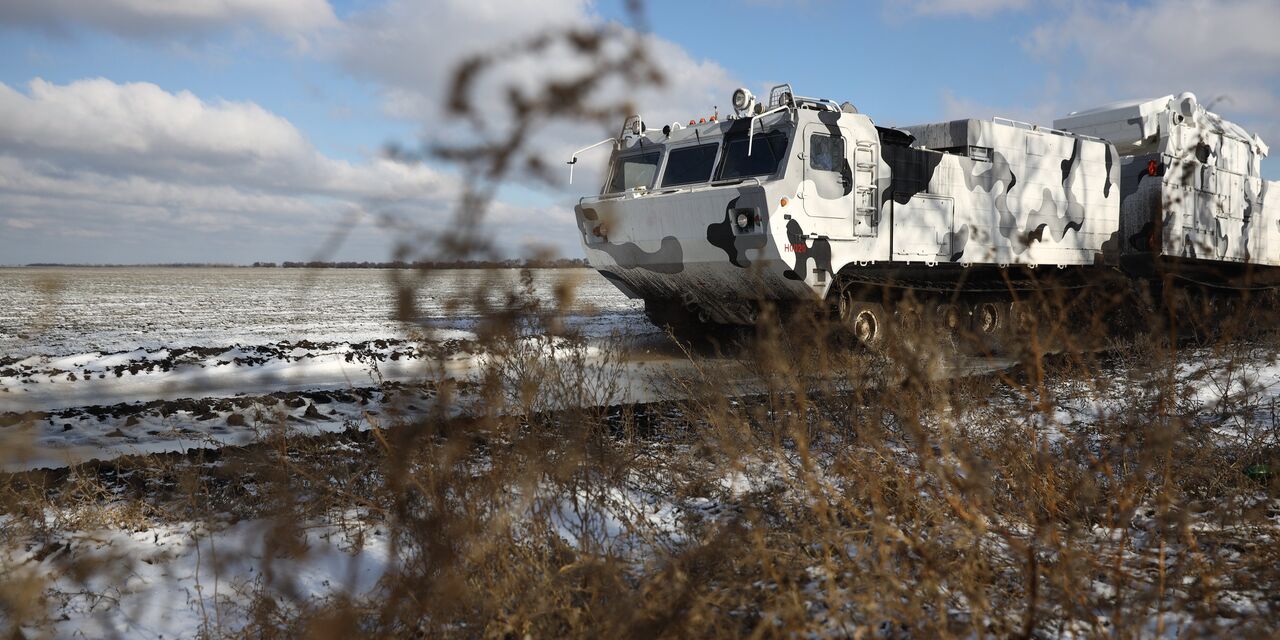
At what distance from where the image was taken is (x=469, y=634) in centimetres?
295

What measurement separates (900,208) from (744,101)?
6.65 ft

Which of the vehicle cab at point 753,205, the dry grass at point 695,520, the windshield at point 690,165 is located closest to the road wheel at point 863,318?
the vehicle cab at point 753,205

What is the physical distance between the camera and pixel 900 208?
1007cm

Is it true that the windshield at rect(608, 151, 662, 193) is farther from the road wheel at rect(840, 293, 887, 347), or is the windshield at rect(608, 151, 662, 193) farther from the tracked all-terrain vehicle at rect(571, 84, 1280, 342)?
the road wheel at rect(840, 293, 887, 347)

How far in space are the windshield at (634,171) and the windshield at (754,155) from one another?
3.69 feet

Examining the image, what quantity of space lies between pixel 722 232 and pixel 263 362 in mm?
5782

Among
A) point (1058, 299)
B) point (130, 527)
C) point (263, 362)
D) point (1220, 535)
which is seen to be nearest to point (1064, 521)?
point (1220, 535)

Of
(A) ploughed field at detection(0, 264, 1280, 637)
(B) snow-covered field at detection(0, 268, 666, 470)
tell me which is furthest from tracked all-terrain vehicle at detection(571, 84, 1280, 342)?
(A) ploughed field at detection(0, 264, 1280, 637)

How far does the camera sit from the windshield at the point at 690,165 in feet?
33.7

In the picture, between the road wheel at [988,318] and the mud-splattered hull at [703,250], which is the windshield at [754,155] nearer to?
the mud-splattered hull at [703,250]

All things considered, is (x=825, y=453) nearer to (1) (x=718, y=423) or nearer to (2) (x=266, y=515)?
(1) (x=718, y=423)

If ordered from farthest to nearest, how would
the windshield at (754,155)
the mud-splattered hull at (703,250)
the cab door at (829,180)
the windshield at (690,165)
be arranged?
the windshield at (690,165), the windshield at (754,155), the cab door at (829,180), the mud-splattered hull at (703,250)

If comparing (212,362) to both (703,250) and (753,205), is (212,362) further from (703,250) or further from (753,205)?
(753,205)

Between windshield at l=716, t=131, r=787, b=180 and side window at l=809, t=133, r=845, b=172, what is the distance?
293 millimetres
